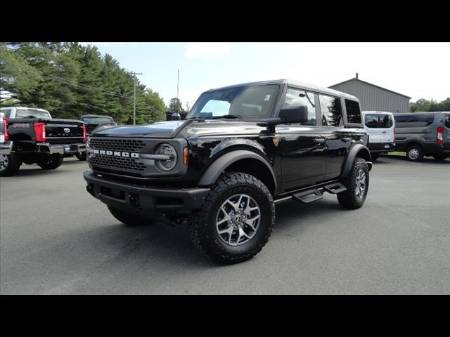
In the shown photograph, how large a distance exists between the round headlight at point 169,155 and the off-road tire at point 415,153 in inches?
543

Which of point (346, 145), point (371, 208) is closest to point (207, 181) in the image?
point (346, 145)

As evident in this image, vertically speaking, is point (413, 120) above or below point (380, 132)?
above

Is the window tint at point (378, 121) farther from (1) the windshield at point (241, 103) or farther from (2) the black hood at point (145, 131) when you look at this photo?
(2) the black hood at point (145, 131)

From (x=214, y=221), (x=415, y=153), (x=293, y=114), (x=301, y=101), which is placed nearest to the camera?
(x=214, y=221)

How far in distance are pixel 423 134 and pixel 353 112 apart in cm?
986

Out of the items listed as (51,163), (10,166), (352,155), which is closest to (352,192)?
(352,155)

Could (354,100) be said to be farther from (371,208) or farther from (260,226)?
(260,226)

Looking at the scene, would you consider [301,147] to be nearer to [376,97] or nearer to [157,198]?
[157,198]

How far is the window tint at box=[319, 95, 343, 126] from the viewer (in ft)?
15.5

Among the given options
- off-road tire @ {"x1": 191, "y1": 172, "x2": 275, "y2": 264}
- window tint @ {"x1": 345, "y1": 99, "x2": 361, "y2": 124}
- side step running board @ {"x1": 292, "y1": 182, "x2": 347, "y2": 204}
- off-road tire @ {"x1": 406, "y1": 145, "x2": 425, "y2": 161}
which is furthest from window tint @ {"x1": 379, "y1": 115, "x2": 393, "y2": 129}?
off-road tire @ {"x1": 191, "y1": 172, "x2": 275, "y2": 264}

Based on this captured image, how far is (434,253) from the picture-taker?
3.44m

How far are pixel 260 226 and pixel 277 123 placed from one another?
3.69 ft

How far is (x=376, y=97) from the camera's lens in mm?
34812

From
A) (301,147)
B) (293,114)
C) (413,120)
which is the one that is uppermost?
(413,120)
